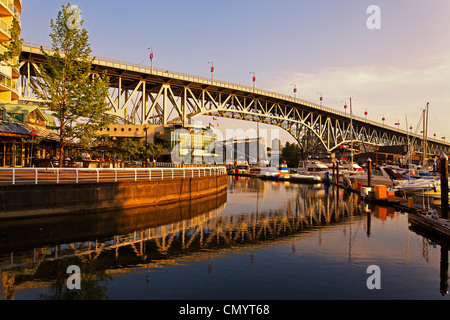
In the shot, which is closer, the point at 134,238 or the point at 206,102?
the point at 134,238

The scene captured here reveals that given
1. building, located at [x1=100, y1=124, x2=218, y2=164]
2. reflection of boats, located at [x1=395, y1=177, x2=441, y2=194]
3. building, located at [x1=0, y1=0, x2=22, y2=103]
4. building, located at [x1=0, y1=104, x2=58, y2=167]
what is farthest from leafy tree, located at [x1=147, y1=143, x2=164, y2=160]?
reflection of boats, located at [x1=395, y1=177, x2=441, y2=194]

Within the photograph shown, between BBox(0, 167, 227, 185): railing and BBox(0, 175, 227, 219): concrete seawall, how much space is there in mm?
548

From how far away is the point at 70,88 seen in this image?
27.0m

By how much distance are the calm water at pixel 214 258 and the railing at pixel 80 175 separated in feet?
9.67

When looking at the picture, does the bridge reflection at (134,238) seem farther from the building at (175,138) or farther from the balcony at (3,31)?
the building at (175,138)

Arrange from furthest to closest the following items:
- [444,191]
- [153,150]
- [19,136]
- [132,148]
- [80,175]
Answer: [153,150], [132,148], [19,136], [80,175], [444,191]

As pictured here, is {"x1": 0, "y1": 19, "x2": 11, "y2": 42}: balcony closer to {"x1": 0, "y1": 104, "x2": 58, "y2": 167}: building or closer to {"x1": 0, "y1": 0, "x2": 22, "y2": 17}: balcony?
{"x1": 0, "y1": 0, "x2": 22, "y2": 17}: balcony

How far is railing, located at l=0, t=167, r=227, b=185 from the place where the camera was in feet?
68.0

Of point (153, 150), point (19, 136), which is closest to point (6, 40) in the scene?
point (19, 136)

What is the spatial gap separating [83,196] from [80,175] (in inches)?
114

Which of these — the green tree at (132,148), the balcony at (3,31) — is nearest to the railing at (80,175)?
the balcony at (3,31)

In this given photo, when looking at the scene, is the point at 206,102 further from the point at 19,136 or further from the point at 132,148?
the point at 19,136

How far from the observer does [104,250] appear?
1504 centimetres

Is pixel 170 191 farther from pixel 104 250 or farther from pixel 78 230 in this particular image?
pixel 104 250
